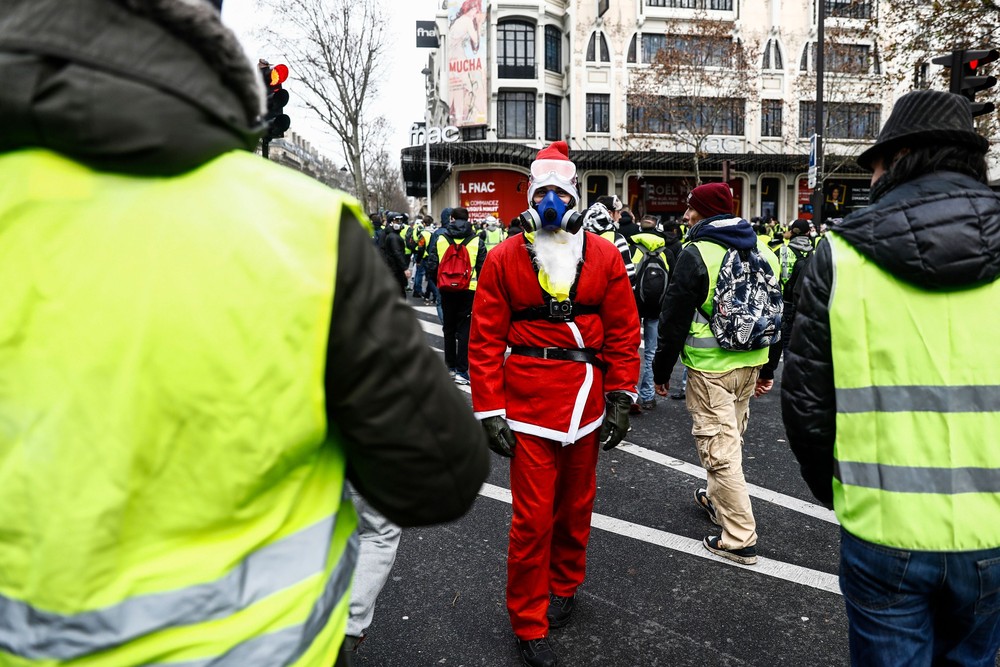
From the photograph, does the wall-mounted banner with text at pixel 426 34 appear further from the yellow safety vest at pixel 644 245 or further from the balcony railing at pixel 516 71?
the yellow safety vest at pixel 644 245

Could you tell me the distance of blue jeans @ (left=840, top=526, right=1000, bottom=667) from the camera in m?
1.88

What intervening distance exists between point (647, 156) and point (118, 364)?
3546 centimetres

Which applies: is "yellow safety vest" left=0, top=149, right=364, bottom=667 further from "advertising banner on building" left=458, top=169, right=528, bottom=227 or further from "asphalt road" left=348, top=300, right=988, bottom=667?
"advertising banner on building" left=458, top=169, right=528, bottom=227

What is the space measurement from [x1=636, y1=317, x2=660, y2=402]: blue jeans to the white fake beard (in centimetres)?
415

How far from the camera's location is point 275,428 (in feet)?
3.56

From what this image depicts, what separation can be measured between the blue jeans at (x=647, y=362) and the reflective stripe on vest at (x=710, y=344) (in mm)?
3071

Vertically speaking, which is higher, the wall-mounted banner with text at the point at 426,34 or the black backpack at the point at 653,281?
the wall-mounted banner with text at the point at 426,34

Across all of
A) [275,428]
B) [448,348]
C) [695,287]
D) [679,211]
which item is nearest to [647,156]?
[679,211]

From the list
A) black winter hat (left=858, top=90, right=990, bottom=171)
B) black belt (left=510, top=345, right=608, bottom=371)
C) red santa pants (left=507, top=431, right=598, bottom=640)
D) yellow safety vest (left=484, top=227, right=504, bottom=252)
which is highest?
yellow safety vest (left=484, top=227, right=504, bottom=252)

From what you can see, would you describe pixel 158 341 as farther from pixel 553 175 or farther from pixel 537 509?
pixel 553 175

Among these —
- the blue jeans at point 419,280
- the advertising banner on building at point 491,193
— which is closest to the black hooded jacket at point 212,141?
the blue jeans at point 419,280

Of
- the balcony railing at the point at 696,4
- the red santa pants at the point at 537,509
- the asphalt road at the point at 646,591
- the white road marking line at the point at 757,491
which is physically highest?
the balcony railing at the point at 696,4

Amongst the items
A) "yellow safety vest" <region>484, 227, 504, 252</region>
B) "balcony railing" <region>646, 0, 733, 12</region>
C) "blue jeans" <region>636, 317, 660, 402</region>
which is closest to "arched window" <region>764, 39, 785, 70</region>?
"balcony railing" <region>646, 0, 733, 12</region>

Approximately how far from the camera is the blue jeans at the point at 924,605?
1.88 meters
